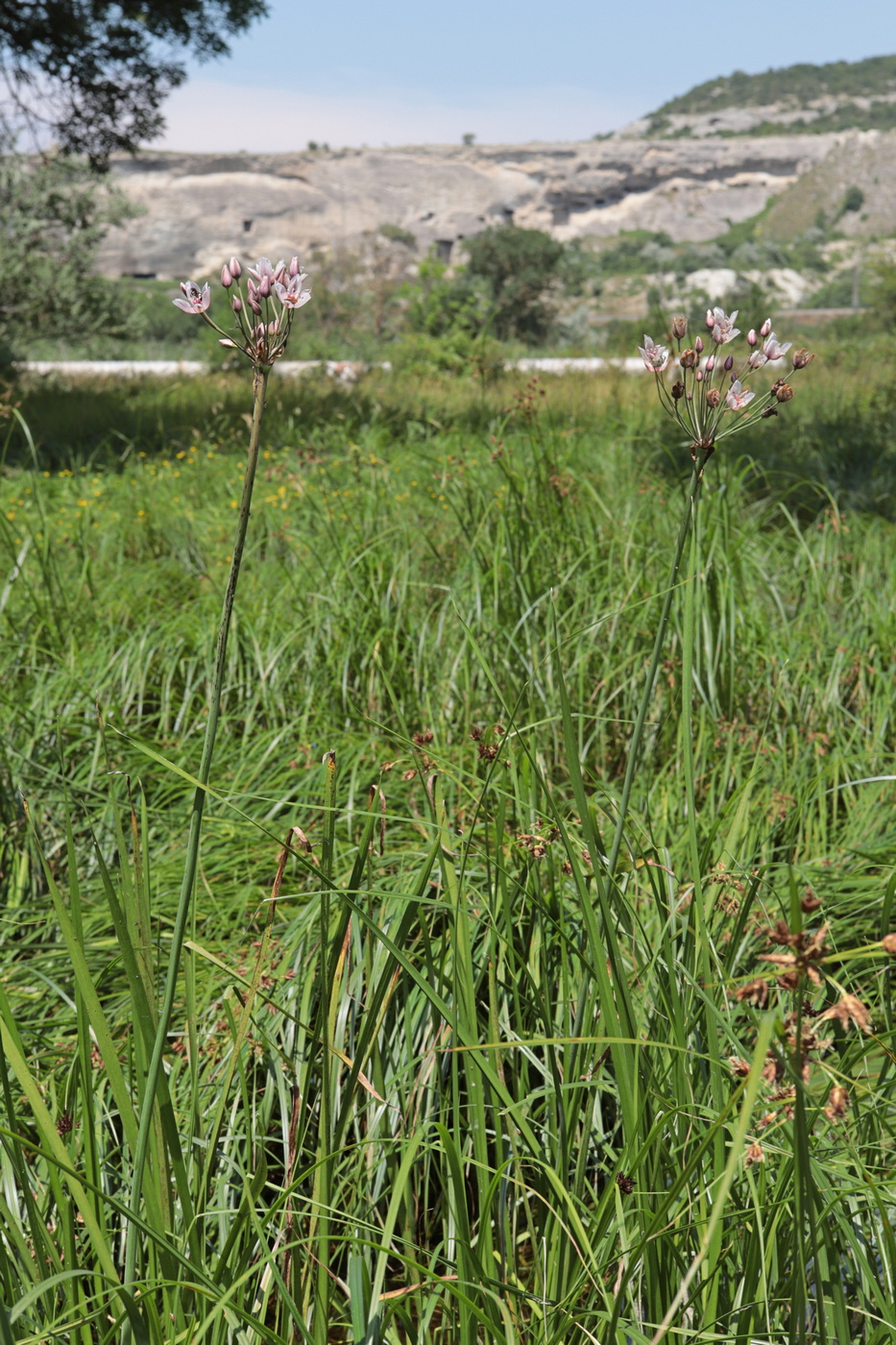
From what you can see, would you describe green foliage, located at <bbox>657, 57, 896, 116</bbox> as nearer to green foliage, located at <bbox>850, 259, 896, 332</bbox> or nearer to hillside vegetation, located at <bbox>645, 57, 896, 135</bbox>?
hillside vegetation, located at <bbox>645, 57, 896, 135</bbox>

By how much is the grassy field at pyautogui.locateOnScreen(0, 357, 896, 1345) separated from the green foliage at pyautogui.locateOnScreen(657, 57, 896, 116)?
414ft

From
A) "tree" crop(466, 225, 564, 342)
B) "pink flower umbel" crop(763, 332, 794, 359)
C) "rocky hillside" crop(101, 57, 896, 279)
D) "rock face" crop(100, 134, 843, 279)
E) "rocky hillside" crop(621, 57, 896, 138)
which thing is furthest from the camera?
"rocky hillside" crop(621, 57, 896, 138)

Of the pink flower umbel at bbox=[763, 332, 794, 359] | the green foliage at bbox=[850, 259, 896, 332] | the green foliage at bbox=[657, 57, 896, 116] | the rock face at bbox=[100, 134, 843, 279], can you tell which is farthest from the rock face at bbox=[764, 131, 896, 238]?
the pink flower umbel at bbox=[763, 332, 794, 359]

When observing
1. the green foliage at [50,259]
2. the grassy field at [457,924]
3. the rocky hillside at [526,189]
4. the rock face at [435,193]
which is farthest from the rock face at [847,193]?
the grassy field at [457,924]

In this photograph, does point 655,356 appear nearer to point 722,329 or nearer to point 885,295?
point 722,329

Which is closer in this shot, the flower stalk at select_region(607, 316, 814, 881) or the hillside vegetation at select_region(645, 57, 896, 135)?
the flower stalk at select_region(607, 316, 814, 881)

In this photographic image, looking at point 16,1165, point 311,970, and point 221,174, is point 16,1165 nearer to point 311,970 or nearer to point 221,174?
point 311,970

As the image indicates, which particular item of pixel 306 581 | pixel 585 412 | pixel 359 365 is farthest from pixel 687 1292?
pixel 359 365

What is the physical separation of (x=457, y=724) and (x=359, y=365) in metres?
11.8

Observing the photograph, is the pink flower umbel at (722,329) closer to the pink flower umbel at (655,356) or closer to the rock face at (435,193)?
the pink flower umbel at (655,356)

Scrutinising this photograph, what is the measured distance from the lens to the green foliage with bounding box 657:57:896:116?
10594 cm

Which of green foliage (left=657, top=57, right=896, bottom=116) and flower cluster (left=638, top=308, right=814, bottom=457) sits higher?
green foliage (left=657, top=57, right=896, bottom=116)

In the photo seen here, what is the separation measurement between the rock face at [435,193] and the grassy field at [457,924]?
2042 inches

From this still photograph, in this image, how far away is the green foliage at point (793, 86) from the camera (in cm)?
10594
